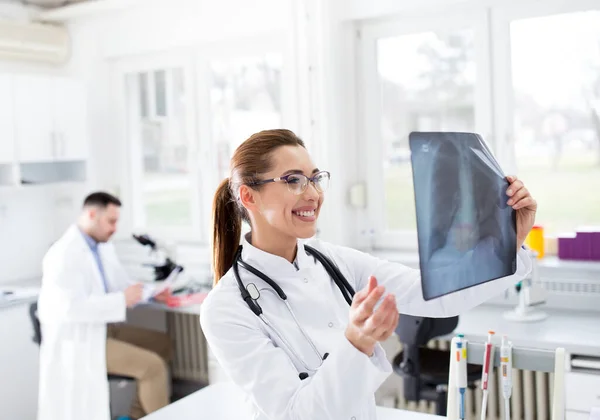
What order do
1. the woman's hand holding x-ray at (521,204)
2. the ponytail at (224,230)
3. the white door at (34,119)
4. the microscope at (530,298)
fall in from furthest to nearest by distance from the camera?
the white door at (34,119)
the microscope at (530,298)
the ponytail at (224,230)
the woman's hand holding x-ray at (521,204)

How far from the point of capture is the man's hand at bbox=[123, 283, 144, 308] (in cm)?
378

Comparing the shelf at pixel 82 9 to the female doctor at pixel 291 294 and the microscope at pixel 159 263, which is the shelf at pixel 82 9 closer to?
the microscope at pixel 159 263

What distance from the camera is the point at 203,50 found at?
4672 millimetres

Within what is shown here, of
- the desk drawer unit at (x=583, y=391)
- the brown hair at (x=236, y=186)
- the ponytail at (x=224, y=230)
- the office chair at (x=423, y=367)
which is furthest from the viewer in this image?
the office chair at (x=423, y=367)

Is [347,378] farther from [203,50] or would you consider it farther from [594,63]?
[203,50]

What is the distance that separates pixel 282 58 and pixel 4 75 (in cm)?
177

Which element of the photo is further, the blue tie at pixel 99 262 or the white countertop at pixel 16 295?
the white countertop at pixel 16 295

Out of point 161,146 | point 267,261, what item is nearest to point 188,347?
point 161,146

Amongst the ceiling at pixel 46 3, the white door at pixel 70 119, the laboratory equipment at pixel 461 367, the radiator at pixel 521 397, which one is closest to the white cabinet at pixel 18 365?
the white door at pixel 70 119

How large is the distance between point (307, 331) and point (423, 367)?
5.94ft

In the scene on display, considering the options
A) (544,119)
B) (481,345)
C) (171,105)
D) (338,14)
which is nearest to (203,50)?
(171,105)

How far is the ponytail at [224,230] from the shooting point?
5.52 feet

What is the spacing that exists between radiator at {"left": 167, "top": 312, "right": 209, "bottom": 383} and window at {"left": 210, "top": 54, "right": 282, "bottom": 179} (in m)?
1.02

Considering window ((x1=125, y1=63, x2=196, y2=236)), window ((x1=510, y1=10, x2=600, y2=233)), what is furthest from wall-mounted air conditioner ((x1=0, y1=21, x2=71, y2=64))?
window ((x1=510, y1=10, x2=600, y2=233))
